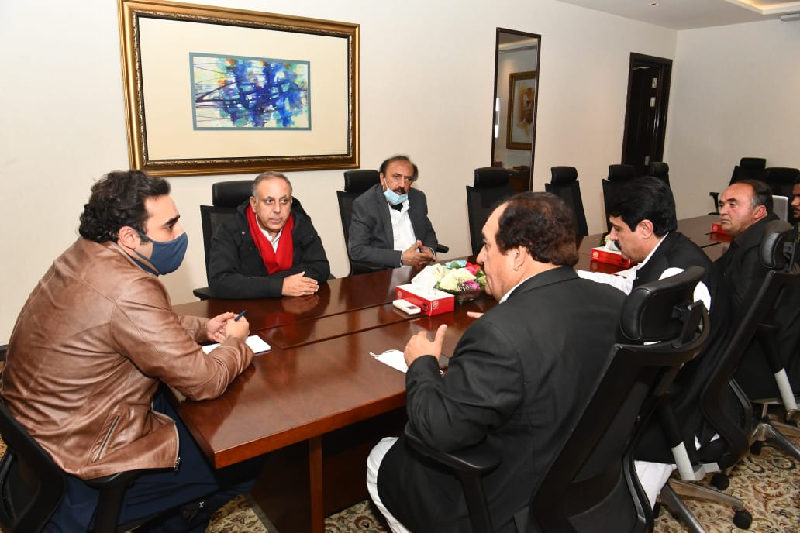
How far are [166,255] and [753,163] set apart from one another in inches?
Result: 267

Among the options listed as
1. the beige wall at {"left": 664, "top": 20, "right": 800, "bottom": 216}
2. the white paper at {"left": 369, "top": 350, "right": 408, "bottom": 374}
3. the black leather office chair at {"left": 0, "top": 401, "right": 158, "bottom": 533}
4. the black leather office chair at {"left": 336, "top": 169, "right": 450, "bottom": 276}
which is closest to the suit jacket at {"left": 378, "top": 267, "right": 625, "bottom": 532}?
the white paper at {"left": 369, "top": 350, "right": 408, "bottom": 374}

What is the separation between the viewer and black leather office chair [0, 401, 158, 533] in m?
1.28

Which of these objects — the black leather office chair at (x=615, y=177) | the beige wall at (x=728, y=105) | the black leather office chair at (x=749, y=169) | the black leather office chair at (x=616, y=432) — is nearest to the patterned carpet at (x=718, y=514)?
the black leather office chair at (x=616, y=432)

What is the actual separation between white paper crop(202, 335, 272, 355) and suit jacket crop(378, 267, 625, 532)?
67cm

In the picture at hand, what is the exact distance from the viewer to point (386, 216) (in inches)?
140

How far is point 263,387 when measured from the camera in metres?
1.59

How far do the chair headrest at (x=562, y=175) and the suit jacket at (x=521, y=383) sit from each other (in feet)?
11.5

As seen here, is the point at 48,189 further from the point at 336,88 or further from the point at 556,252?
the point at 556,252

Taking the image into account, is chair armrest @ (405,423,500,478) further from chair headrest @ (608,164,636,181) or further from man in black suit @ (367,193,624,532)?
chair headrest @ (608,164,636,181)

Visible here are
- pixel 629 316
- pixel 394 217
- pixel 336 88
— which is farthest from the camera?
pixel 336 88

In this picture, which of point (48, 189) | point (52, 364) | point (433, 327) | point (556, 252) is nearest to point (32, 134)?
point (48, 189)

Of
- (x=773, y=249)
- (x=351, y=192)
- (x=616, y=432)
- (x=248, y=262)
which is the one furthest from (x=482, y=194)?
(x=616, y=432)

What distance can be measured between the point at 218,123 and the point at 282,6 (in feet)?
3.25

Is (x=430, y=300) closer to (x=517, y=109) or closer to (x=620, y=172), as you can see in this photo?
(x=620, y=172)
